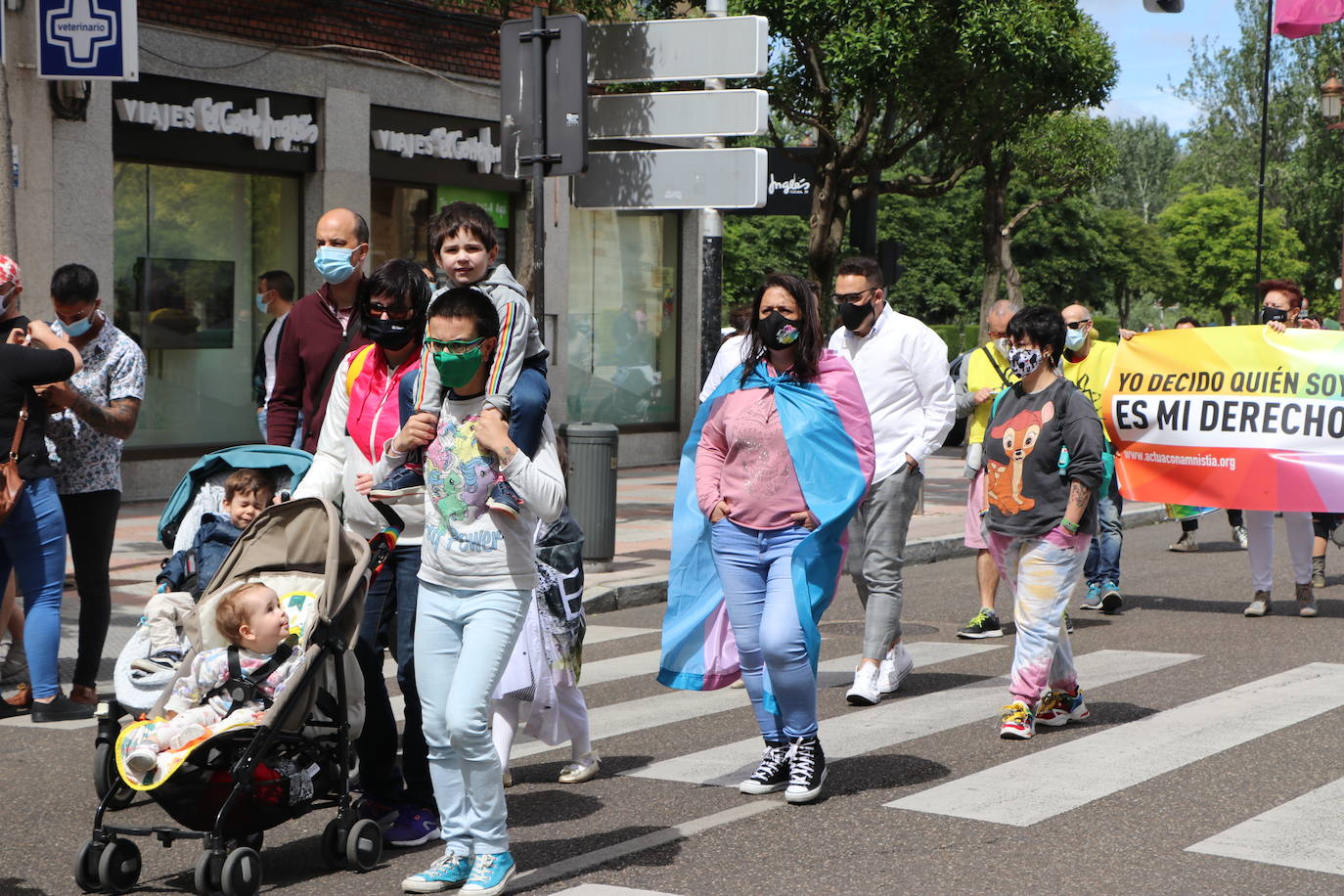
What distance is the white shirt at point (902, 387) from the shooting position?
805 centimetres

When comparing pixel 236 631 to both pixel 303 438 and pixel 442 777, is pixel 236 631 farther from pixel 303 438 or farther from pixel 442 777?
pixel 303 438

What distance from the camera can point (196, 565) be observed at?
622 centimetres

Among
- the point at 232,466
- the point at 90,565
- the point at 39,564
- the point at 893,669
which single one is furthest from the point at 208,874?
the point at 893,669

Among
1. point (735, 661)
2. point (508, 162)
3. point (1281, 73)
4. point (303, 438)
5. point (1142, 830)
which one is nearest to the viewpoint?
point (1142, 830)

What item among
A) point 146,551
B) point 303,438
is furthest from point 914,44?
point 303,438

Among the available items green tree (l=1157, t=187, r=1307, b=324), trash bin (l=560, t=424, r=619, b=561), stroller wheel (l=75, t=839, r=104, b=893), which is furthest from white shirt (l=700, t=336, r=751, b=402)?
green tree (l=1157, t=187, r=1307, b=324)

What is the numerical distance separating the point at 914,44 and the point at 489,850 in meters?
13.6

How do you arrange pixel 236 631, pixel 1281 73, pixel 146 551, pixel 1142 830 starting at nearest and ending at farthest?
1. pixel 236 631
2. pixel 1142 830
3. pixel 146 551
4. pixel 1281 73

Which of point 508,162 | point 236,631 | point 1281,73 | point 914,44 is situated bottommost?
point 236,631

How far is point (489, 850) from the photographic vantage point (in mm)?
4754

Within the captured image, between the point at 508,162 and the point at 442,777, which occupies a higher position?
the point at 508,162

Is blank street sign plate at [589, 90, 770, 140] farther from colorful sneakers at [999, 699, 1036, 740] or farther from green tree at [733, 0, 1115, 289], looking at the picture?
green tree at [733, 0, 1115, 289]

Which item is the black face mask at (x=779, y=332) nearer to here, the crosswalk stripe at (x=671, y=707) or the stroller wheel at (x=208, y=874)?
the crosswalk stripe at (x=671, y=707)

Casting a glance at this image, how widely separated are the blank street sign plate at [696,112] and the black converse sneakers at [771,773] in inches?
226
